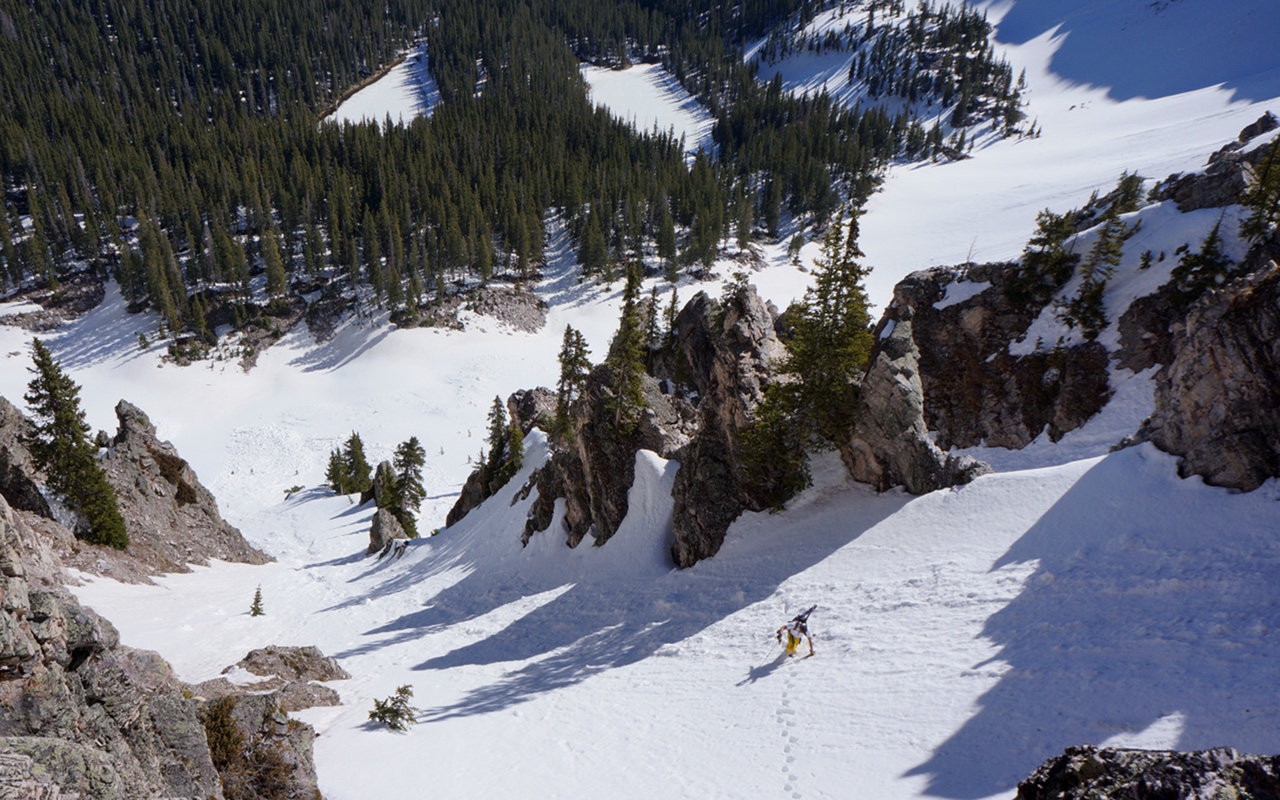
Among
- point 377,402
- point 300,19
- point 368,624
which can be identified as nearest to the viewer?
point 368,624

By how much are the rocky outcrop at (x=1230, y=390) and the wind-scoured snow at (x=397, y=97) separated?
6441 inches

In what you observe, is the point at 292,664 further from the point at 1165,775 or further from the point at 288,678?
the point at 1165,775

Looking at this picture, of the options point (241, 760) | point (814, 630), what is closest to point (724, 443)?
point (814, 630)

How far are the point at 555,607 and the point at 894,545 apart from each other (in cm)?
1461

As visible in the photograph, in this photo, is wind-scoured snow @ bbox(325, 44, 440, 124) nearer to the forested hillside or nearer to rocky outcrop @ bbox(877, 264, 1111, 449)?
the forested hillside

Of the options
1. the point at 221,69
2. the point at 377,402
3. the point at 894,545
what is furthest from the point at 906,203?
the point at 221,69

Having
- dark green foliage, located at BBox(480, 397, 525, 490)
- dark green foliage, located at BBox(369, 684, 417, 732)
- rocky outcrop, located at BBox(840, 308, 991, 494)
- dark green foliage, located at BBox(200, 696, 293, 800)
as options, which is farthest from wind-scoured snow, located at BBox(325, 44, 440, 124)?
dark green foliage, located at BBox(200, 696, 293, 800)

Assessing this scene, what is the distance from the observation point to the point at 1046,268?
2981cm

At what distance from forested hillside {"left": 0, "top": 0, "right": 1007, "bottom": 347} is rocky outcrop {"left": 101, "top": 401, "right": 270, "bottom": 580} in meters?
45.6

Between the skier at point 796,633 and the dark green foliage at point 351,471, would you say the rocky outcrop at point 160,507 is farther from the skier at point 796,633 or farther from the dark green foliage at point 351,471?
the skier at point 796,633

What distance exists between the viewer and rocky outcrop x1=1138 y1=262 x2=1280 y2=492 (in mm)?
14359

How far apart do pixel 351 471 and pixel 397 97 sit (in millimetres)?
145187

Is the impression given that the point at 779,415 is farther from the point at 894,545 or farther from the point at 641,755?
the point at 641,755

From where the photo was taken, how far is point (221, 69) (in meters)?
154
